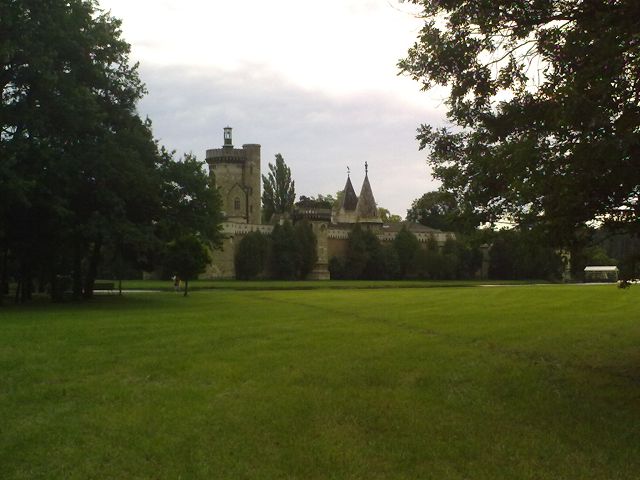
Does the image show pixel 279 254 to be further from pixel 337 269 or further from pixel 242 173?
pixel 242 173

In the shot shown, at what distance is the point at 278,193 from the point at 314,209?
36.0 feet

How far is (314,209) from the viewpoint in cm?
8056

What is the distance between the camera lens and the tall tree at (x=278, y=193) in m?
A: 88.2

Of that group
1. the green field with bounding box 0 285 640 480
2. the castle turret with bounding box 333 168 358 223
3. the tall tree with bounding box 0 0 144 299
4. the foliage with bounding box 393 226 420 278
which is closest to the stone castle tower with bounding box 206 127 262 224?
the castle turret with bounding box 333 168 358 223

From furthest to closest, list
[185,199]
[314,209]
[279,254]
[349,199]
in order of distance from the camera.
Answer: [349,199] → [314,209] → [279,254] → [185,199]

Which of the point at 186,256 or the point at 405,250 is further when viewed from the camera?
the point at 405,250

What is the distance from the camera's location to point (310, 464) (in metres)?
5.77

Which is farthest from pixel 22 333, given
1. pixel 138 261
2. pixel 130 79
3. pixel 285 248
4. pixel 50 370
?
pixel 285 248

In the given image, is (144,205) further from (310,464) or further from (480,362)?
(310,464)

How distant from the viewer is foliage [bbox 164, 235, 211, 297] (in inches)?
1367

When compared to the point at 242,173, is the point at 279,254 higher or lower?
lower

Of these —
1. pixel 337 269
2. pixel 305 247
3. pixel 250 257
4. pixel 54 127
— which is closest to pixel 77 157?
pixel 54 127

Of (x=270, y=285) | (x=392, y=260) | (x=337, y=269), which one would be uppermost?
(x=392, y=260)

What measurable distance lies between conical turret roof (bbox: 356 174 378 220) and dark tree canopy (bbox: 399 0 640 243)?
263 feet
